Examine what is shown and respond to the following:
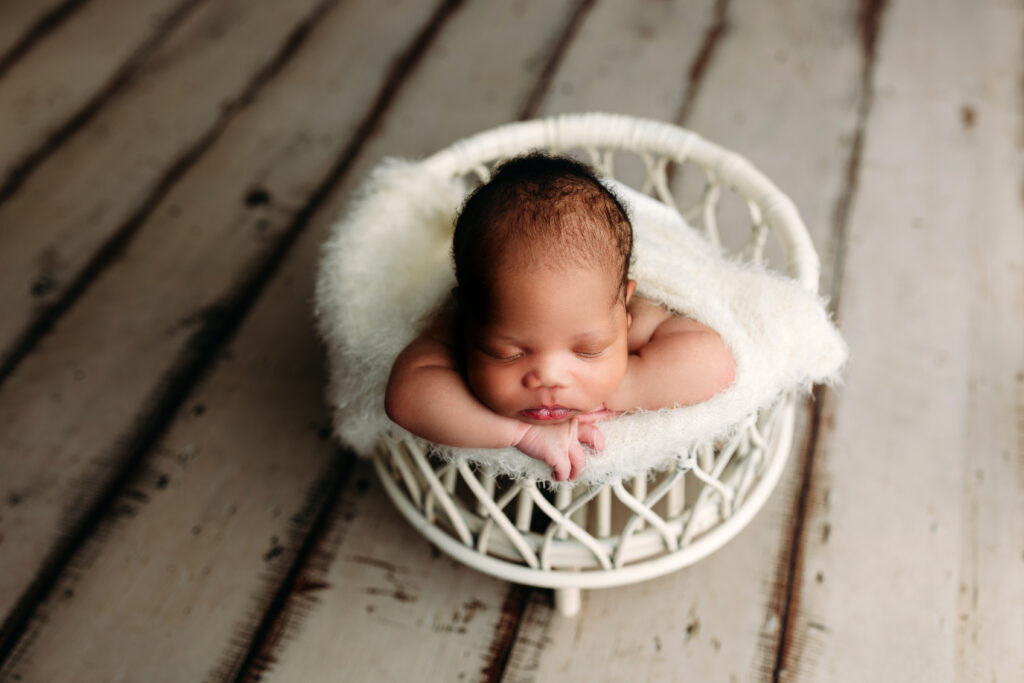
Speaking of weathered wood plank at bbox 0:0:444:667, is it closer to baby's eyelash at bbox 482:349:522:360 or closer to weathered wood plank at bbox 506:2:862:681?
weathered wood plank at bbox 506:2:862:681

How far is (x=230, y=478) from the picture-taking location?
88 cm

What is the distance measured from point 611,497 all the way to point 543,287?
377 mm

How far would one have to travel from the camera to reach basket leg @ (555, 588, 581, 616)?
29.9 inches

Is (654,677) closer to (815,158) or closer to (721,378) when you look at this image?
(721,378)

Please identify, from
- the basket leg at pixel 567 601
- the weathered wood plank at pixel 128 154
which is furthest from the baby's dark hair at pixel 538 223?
the weathered wood plank at pixel 128 154

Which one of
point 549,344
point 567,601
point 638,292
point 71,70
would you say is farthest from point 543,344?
point 71,70

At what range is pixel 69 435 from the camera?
0.91 metres

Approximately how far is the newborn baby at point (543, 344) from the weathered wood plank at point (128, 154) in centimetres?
65

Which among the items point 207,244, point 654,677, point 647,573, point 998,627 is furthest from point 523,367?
point 207,244

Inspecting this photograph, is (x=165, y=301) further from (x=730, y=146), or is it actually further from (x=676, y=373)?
(x=730, y=146)

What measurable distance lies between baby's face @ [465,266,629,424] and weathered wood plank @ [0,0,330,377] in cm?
72

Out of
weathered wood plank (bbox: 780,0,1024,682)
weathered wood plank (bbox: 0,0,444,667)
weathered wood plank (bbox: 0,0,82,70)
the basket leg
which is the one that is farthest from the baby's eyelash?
weathered wood plank (bbox: 0,0,82,70)

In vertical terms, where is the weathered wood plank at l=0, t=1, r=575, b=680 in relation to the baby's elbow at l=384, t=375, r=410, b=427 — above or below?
below

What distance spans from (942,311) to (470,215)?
0.72 metres
